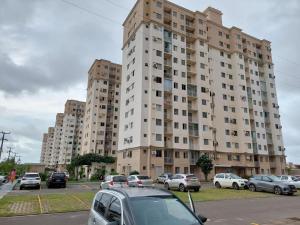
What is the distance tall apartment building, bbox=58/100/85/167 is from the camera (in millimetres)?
114438

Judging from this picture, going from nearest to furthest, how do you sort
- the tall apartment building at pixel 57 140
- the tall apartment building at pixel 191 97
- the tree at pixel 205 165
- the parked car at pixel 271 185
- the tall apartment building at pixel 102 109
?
the parked car at pixel 271 185
the tree at pixel 205 165
the tall apartment building at pixel 191 97
the tall apartment building at pixel 102 109
the tall apartment building at pixel 57 140

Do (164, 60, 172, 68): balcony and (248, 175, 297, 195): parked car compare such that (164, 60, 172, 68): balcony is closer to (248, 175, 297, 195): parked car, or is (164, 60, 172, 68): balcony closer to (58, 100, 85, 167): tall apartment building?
(248, 175, 297, 195): parked car

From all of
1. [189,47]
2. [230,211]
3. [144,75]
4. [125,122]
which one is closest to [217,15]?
[189,47]

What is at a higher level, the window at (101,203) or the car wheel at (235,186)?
the window at (101,203)

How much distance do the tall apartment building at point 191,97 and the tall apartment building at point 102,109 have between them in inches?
1117

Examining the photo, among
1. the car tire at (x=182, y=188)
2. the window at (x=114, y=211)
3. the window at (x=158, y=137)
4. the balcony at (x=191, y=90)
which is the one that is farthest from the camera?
the balcony at (x=191, y=90)

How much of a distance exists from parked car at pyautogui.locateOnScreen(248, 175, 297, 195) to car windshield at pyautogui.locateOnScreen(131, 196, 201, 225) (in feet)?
71.8

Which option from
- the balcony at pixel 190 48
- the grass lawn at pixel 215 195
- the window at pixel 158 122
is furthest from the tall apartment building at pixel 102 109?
the grass lawn at pixel 215 195

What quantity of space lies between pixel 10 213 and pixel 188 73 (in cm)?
4866

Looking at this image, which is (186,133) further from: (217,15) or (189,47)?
(217,15)

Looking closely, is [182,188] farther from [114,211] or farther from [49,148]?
[49,148]

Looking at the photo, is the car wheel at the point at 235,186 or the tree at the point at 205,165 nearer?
the car wheel at the point at 235,186

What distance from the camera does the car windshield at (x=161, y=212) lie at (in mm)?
4629

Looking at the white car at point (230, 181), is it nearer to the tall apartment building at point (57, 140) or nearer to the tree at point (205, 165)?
the tree at point (205, 165)
